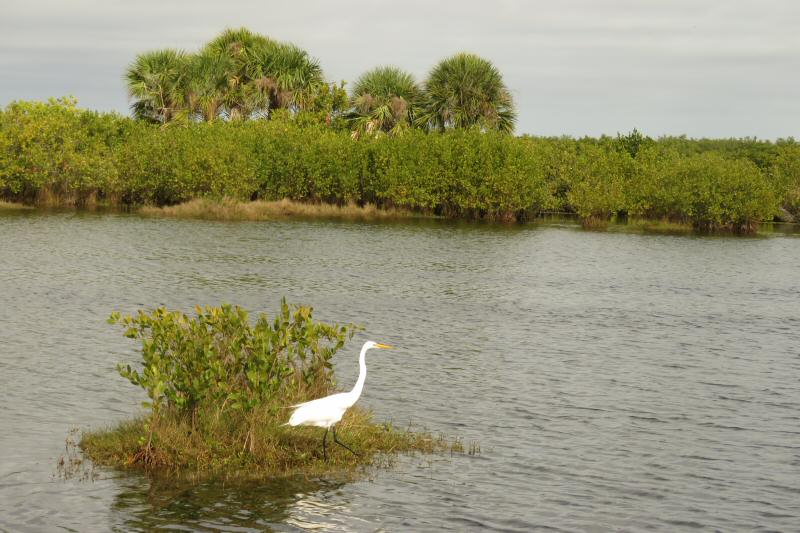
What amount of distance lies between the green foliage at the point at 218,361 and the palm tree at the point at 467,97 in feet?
214

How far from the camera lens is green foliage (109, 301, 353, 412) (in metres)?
14.5

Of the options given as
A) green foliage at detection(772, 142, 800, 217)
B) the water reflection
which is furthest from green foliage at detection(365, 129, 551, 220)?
the water reflection

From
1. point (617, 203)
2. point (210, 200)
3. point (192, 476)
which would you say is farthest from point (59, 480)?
point (617, 203)

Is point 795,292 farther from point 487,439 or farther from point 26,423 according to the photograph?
point 26,423

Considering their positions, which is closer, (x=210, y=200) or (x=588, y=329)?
(x=588, y=329)

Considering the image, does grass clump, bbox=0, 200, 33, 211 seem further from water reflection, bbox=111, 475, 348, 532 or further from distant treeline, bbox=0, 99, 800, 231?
water reflection, bbox=111, 475, 348, 532

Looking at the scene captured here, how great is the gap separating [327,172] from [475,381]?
55824 millimetres

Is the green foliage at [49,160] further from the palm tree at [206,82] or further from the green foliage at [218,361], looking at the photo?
the green foliage at [218,361]

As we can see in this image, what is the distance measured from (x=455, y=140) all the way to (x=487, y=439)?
60474mm

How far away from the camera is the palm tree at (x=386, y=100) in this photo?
82.8 m

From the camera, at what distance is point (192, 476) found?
14023 millimetres

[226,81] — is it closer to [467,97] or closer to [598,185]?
[467,97]

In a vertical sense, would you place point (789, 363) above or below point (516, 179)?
below

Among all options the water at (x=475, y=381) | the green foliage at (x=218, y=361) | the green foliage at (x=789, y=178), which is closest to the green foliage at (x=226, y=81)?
the water at (x=475, y=381)
